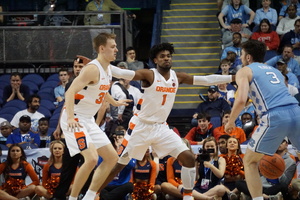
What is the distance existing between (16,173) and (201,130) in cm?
343

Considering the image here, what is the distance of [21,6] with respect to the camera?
64.9 feet

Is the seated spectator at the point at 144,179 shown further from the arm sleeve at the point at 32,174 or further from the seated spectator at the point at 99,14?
the seated spectator at the point at 99,14

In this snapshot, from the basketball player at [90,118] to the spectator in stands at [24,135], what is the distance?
13.2 ft

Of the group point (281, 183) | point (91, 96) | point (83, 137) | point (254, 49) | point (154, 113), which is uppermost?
point (254, 49)

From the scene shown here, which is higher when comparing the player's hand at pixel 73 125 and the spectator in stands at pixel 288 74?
the player's hand at pixel 73 125

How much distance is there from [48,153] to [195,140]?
8.99 feet

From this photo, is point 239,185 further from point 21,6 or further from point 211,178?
point 21,6

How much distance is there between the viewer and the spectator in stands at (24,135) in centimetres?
1226

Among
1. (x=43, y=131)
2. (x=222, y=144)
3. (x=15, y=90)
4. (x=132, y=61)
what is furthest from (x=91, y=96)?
(x=132, y=61)

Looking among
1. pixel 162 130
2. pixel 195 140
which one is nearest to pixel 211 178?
pixel 195 140

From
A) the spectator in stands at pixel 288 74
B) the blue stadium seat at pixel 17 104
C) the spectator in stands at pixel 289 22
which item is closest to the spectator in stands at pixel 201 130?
the spectator in stands at pixel 288 74

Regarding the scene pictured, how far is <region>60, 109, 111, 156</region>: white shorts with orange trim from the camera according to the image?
26.2 ft

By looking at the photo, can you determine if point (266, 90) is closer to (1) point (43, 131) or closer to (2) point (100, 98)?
(2) point (100, 98)

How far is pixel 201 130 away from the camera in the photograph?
12.1 meters
